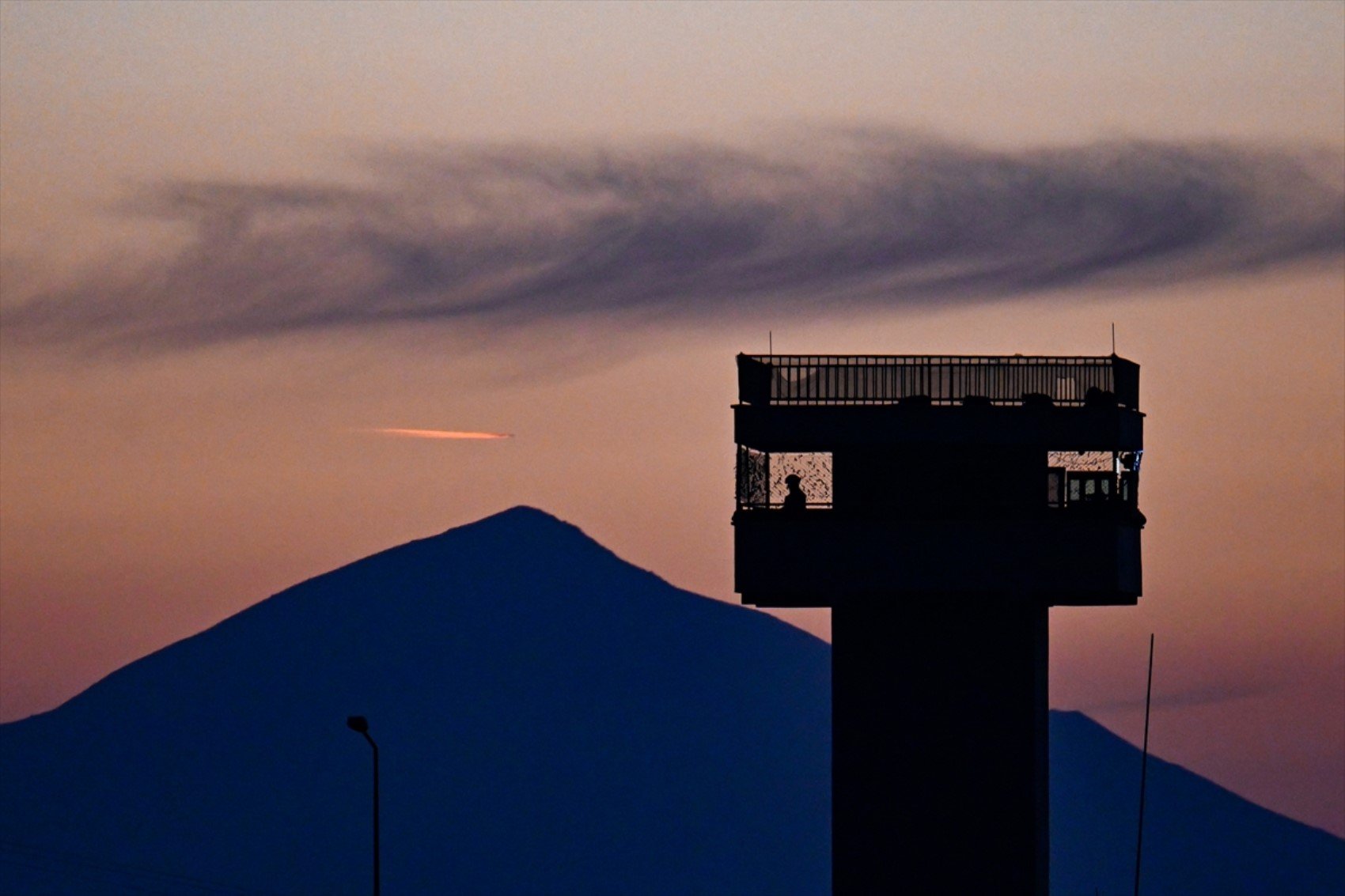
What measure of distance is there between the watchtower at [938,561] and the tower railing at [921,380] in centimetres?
6

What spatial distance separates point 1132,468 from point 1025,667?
8724mm

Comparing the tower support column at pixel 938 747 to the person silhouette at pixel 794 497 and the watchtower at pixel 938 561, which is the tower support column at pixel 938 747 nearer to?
the watchtower at pixel 938 561

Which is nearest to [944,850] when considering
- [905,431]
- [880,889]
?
[880,889]

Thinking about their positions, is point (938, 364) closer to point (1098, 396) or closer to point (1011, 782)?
point (1098, 396)

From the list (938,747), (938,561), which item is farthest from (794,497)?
(938,747)

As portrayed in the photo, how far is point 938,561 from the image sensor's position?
3147 inches

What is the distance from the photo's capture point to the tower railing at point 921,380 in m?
82.1

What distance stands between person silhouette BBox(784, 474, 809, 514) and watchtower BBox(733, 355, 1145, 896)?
0.08m

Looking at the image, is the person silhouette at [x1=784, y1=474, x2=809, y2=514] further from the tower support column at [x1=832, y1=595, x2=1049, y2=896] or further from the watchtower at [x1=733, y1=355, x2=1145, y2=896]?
the tower support column at [x1=832, y1=595, x2=1049, y2=896]

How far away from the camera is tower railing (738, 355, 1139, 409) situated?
269ft

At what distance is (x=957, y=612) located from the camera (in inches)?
3130

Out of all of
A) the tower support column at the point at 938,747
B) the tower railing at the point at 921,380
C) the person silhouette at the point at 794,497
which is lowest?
the tower support column at the point at 938,747

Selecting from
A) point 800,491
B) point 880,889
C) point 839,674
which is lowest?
point 880,889

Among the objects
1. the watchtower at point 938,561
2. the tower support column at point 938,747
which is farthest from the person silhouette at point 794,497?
the tower support column at point 938,747
